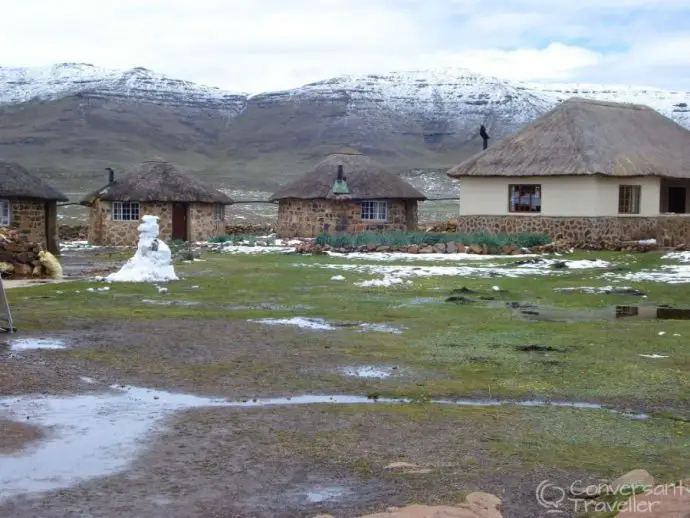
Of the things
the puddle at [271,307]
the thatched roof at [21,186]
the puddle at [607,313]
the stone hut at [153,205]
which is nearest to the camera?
the puddle at [607,313]

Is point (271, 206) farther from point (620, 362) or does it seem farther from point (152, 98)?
point (152, 98)

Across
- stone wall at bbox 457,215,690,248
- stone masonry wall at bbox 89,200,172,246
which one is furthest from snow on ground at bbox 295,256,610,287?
stone masonry wall at bbox 89,200,172,246

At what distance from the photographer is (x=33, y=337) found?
13484 mm

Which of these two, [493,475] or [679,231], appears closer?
[493,475]

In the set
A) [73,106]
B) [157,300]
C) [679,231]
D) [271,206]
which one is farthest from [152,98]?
[157,300]

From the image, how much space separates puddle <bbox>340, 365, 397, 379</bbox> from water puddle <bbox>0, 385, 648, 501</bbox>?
1130mm

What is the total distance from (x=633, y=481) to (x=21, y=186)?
110ft

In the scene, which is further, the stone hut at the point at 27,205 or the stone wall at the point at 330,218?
the stone wall at the point at 330,218

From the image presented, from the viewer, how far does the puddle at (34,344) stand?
497 inches

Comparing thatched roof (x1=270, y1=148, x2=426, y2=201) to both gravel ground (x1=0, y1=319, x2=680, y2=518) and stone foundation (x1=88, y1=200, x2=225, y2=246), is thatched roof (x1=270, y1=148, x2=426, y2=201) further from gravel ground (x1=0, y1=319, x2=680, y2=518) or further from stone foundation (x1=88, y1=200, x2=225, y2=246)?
gravel ground (x1=0, y1=319, x2=680, y2=518)

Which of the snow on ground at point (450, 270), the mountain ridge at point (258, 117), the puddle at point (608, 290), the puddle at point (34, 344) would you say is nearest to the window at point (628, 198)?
the snow on ground at point (450, 270)

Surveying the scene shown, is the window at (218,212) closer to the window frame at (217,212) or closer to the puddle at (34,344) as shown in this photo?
the window frame at (217,212)

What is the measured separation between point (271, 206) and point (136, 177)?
39.1 metres

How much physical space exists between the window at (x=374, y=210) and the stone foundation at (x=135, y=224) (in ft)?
23.3
